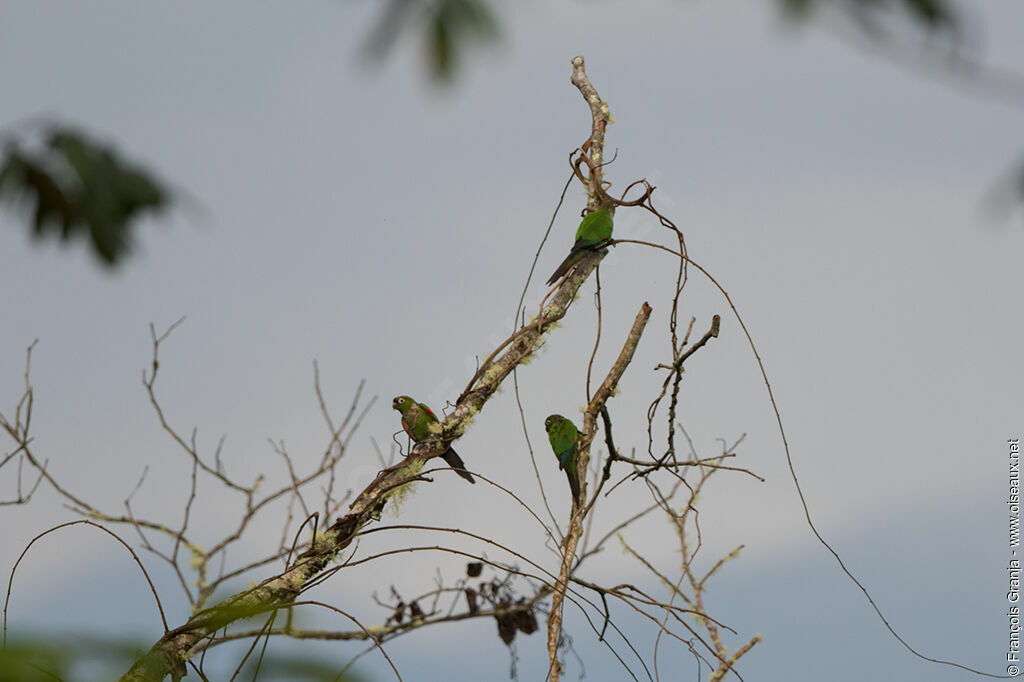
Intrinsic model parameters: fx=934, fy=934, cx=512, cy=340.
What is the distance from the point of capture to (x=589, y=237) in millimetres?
3799

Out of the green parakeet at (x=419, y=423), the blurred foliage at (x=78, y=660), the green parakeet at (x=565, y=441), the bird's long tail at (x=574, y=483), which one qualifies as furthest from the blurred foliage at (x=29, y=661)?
the green parakeet at (x=565, y=441)

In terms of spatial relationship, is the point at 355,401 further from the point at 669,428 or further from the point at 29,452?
the point at 669,428

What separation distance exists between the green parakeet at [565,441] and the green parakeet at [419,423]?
0.40 m

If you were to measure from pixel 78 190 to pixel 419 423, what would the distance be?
8.10ft

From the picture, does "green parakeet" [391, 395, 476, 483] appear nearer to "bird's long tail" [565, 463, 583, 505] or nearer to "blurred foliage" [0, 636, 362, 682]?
"bird's long tail" [565, 463, 583, 505]

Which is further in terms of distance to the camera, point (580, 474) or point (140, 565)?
point (580, 474)

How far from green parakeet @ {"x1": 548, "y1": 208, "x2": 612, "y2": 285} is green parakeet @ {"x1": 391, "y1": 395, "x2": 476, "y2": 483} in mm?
820

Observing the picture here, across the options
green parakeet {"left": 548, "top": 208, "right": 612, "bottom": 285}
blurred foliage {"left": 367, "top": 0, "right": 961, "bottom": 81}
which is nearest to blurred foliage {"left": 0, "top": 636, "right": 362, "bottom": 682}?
blurred foliage {"left": 367, "top": 0, "right": 961, "bottom": 81}

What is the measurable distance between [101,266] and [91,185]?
0.17m

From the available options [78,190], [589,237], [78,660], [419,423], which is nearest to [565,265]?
[589,237]

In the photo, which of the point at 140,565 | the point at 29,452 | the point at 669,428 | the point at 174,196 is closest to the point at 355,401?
the point at 29,452

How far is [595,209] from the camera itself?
3930 millimetres

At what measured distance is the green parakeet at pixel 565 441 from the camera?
146 inches

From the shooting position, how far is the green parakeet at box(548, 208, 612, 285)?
377cm
